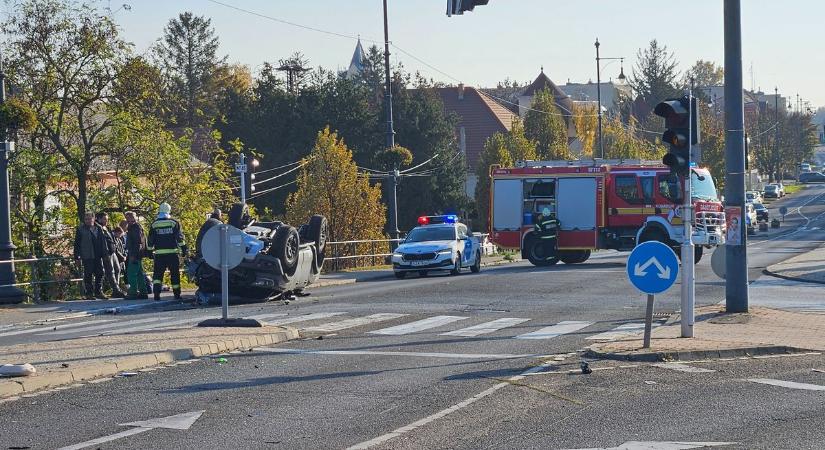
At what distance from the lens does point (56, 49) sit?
28.5 meters

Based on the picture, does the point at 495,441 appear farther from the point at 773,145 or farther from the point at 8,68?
the point at 773,145

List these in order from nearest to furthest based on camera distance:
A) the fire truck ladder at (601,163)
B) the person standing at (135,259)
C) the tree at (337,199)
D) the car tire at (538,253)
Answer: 1. the person standing at (135,259)
2. the fire truck ladder at (601,163)
3. the car tire at (538,253)
4. the tree at (337,199)

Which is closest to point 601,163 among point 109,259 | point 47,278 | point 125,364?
point 109,259

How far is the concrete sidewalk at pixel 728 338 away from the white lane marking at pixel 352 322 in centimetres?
421

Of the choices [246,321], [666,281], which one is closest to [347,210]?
[246,321]

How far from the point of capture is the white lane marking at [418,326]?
53.3ft

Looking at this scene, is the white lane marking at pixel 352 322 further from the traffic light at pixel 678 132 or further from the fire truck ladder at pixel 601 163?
the fire truck ladder at pixel 601 163

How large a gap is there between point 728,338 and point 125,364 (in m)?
7.17

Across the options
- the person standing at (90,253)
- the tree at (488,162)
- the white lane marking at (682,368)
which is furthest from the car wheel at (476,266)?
the tree at (488,162)

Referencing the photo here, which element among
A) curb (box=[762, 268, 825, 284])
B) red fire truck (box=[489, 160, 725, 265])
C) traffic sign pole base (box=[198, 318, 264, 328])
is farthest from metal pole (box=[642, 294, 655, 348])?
red fire truck (box=[489, 160, 725, 265])

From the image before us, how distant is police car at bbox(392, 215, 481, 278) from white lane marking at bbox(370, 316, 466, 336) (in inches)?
494

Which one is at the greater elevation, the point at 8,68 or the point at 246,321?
the point at 8,68

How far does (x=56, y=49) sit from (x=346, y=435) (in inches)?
867

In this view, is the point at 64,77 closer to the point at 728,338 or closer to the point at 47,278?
the point at 47,278
